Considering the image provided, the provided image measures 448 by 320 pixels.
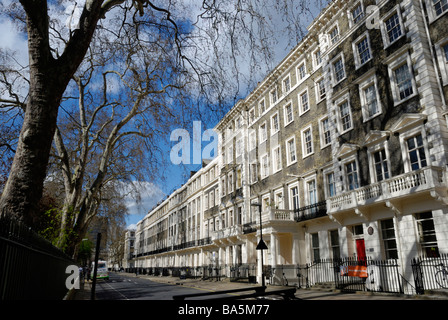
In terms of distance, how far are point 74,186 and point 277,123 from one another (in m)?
19.7

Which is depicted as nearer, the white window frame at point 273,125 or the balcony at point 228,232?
the white window frame at point 273,125

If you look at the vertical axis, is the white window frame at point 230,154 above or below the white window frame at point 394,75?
above

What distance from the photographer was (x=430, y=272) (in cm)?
1391

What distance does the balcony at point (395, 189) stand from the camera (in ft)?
45.4

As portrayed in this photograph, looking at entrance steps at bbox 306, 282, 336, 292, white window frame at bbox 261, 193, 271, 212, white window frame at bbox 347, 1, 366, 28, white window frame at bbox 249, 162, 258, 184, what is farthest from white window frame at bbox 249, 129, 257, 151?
entrance steps at bbox 306, 282, 336, 292

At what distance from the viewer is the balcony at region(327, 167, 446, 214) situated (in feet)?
45.4

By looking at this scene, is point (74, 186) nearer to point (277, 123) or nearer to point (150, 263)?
point (277, 123)

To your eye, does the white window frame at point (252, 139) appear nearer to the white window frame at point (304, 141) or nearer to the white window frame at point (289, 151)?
the white window frame at point (289, 151)

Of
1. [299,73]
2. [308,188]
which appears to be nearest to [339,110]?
[308,188]

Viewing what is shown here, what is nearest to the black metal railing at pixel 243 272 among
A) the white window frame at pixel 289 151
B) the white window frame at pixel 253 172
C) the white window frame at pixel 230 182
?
the white window frame at pixel 253 172

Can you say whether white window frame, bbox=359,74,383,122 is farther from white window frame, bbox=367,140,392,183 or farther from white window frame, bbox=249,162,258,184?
white window frame, bbox=249,162,258,184

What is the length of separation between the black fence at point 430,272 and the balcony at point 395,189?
107 inches

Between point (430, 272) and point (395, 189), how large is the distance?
3.87 m

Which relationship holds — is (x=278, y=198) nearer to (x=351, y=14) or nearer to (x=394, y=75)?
(x=394, y=75)
